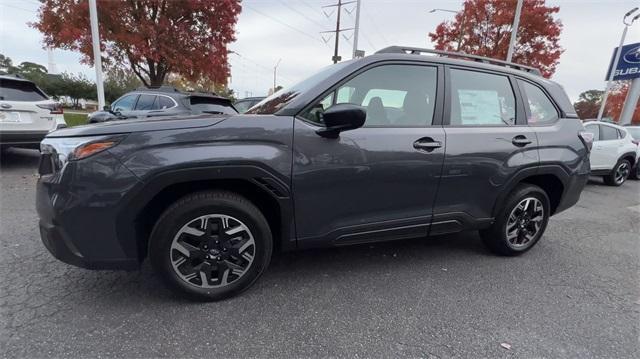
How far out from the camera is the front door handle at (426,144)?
2.59 metres

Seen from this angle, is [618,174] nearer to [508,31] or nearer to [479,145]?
[479,145]

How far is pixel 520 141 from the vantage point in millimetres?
3021

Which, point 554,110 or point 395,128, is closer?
point 395,128

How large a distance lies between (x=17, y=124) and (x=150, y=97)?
2.11 m

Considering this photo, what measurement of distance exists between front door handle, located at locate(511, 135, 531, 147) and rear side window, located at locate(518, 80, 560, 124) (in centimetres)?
23

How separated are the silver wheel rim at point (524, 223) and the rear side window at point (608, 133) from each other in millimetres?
6665

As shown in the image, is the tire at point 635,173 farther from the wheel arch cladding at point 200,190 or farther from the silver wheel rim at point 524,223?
the wheel arch cladding at point 200,190

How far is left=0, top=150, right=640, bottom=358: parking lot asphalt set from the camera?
1960 millimetres

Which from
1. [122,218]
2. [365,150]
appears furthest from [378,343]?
[122,218]

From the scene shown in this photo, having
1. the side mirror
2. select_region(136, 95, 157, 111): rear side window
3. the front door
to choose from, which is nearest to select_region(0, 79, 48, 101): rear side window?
select_region(136, 95, 157, 111): rear side window

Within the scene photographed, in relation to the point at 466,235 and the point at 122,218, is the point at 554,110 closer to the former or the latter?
the point at 466,235

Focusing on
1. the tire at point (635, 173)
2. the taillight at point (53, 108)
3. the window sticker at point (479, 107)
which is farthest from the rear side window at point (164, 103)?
the tire at point (635, 173)

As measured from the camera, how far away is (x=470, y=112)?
2.89 meters

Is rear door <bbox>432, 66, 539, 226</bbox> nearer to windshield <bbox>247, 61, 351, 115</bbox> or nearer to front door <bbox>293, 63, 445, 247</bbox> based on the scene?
front door <bbox>293, 63, 445, 247</bbox>
